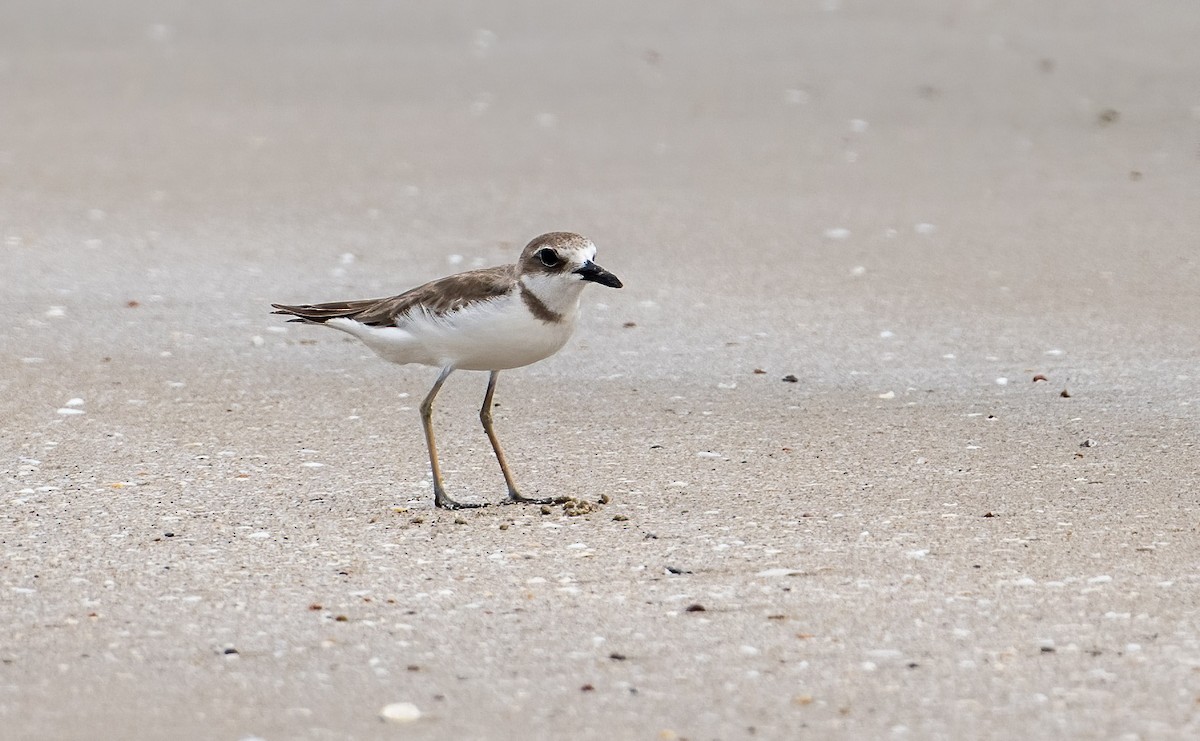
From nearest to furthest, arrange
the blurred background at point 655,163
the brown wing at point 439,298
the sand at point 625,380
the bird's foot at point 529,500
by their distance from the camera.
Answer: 1. the sand at point 625,380
2. the brown wing at point 439,298
3. the bird's foot at point 529,500
4. the blurred background at point 655,163

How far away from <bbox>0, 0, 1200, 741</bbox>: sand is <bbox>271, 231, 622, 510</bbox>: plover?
492mm

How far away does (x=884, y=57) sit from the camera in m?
13.5

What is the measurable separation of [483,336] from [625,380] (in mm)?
2032

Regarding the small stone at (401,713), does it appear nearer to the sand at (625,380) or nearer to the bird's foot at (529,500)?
the sand at (625,380)

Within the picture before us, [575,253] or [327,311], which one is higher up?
[575,253]

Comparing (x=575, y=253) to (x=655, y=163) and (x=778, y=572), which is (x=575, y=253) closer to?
(x=778, y=572)

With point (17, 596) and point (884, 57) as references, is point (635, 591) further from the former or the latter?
point (884, 57)

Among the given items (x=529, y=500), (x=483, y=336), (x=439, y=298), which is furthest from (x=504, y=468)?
(x=439, y=298)

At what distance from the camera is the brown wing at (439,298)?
5.42 m

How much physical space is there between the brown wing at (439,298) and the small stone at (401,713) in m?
1.83

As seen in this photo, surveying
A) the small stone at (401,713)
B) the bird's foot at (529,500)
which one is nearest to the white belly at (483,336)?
the bird's foot at (529,500)

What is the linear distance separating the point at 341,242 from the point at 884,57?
5.68 meters

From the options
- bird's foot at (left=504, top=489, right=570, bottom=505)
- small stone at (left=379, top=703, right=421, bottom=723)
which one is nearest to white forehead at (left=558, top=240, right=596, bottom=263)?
bird's foot at (left=504, top=489, right=570, bottom=505)

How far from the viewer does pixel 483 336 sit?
17.7 ft
